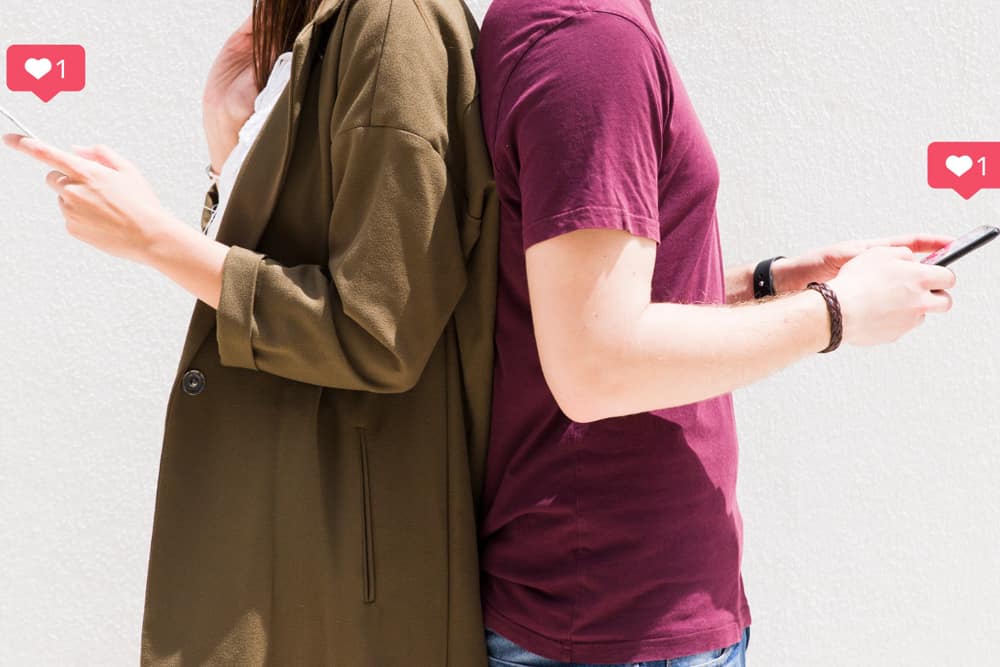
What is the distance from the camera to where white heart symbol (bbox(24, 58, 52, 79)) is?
157cm

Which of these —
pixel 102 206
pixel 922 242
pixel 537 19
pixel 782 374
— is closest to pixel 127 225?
pixel 102 206

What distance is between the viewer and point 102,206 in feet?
3.04

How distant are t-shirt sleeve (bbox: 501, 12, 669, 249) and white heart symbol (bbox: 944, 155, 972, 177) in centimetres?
103

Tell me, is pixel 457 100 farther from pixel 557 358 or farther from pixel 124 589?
pixel 124 589

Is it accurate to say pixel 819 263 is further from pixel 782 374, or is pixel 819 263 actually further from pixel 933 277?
pixel 782 374

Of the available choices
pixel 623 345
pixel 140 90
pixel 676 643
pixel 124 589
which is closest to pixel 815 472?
pixel 676 643

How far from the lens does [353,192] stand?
3.05 ft

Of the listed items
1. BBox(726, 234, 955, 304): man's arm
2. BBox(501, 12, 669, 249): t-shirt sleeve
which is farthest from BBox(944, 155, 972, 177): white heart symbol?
BBox(501, 12, 669, 249): t-shirt sleeve

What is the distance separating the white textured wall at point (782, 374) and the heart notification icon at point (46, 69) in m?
0.02

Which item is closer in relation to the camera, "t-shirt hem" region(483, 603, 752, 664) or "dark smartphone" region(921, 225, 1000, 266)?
"t-shirt hem" region(483, 603, 752, 664)

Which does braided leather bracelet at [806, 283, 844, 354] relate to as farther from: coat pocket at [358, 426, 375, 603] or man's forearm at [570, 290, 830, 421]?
coat pocket at [358, 426, 375, 603]

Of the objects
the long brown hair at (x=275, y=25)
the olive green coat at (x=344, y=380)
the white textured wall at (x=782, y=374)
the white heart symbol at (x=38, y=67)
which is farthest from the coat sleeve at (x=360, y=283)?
the white heart symbol at (x=38, y=67)

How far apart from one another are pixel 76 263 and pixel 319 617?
841mm

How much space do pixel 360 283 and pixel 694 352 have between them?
0.95 feet
